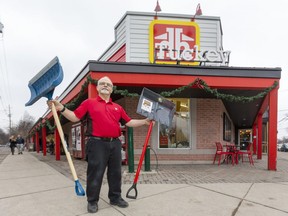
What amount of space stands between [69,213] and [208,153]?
22.6 ft

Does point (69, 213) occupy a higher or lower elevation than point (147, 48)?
lower

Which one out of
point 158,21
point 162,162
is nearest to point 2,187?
point 162,162

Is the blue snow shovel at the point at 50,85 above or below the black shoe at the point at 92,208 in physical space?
above

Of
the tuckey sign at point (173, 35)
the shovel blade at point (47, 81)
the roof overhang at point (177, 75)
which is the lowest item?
the shovel blade at point (47, 81)

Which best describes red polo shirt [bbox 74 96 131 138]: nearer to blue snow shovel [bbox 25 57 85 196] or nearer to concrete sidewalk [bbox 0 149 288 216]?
blue snow shovel [bbox 25 57 85 196]

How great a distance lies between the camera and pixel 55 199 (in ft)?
13.9

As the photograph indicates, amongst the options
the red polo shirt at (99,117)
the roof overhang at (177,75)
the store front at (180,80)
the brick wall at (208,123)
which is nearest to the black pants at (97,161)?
the red polo shirt at (99,117)

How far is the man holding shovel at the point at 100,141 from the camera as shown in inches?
141

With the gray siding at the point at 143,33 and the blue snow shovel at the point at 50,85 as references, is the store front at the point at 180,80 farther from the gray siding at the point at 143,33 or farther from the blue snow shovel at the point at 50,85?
the blue snow shovel at the point at 50,85

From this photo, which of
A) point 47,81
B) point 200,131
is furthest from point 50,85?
point 200,131

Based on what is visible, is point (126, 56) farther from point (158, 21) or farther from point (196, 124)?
point (196, 124)

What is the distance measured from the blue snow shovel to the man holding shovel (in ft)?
0.82

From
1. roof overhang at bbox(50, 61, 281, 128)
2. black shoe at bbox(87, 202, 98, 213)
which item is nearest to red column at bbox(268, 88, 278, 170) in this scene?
roof overhang at bbox(50, 61, 281, 128)

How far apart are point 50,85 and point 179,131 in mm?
6556
